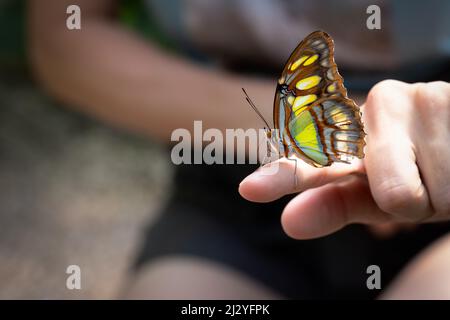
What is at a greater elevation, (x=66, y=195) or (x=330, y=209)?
(x=66, y=195)

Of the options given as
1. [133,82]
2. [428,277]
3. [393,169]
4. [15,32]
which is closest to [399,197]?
[393,169]

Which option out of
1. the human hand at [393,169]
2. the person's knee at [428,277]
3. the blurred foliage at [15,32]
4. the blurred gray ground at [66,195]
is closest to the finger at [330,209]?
the human hand at [393,169]

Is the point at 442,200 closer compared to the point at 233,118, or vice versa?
the point at 442,200

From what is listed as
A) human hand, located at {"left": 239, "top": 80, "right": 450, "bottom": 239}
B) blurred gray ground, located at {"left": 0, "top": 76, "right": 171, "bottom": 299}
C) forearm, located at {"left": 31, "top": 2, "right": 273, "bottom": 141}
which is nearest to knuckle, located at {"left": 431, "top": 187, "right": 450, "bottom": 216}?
human hand, located at {"left": 239, "top": 80, "right": 450, "bottom": 239}

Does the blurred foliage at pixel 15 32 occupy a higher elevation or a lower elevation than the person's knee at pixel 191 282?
higher

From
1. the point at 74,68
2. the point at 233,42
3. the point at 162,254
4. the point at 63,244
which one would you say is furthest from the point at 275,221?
the point at 63,244

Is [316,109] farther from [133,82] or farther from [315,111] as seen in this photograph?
[133,82]

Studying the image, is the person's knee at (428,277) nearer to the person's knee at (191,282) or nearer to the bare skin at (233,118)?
the bare skin at (233,118)

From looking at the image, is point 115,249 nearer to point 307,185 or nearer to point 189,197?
point 189,197
